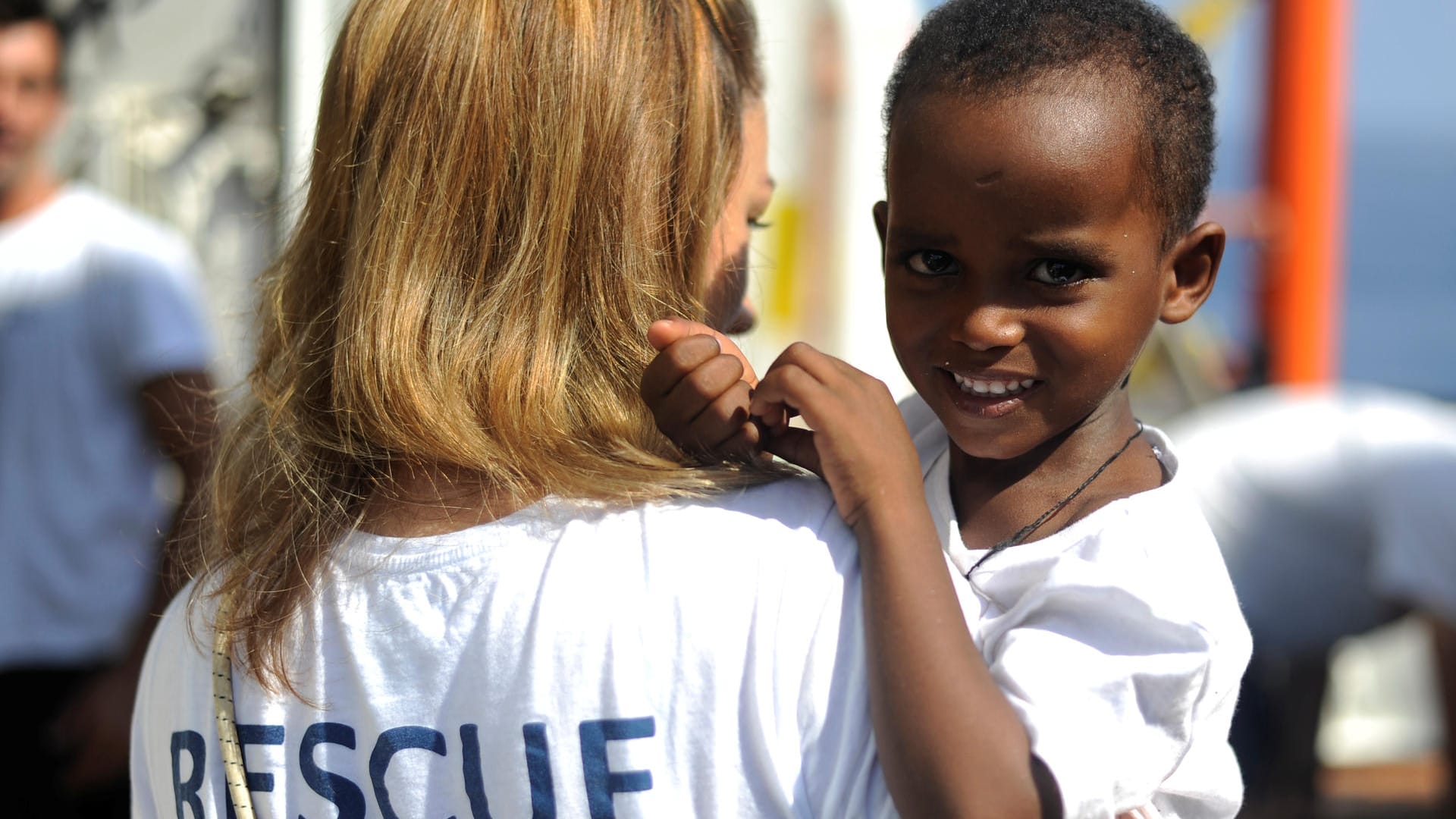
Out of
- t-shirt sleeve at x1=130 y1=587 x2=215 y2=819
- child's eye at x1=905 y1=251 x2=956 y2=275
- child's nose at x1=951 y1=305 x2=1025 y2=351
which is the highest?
child's eye at x1=905 y1=251 x2=956 y2=275

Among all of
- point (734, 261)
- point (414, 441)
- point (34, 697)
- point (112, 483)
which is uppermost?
point (734, 261)

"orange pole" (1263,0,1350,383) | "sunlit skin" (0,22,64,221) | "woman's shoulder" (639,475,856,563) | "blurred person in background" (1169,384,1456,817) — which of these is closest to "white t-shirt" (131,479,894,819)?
"woman's shoulder" (639,475,856,563)

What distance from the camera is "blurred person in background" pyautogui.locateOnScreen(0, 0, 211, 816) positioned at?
3166 mm

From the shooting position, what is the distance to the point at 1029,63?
1.29 meters

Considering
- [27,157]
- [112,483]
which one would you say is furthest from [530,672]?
[27,157]

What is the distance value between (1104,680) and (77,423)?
8.98ft

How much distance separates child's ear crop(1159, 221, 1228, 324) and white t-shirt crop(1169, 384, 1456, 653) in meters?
2.88

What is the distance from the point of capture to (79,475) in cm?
321

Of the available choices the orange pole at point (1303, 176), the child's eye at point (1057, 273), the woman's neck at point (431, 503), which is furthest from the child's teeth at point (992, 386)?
the orange pole at point (1303, 176)

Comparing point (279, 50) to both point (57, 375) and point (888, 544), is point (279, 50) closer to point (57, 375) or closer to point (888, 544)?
point (57, 375)

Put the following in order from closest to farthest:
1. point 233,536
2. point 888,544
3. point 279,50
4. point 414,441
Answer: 1. point 888,544
2. point 414,441
3. point 233,536
4. point 279,50

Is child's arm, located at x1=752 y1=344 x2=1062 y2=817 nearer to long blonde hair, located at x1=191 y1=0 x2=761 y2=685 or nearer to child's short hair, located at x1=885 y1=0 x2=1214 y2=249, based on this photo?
long blonde hair, located at x1=191 y1=0 x2=761 y2=685

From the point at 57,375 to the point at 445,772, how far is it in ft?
7.99

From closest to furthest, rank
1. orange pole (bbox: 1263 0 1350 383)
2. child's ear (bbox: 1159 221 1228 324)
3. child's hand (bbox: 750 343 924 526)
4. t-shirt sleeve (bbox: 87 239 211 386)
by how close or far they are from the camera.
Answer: child's hand (bbox: 750 343 924 526) → child's ear (bbox: 1159 221 1228 324) → t-shirt sleeve (bbox: 87 239 211 386) → orange pole (bbox: 1263 0 1350 383)
